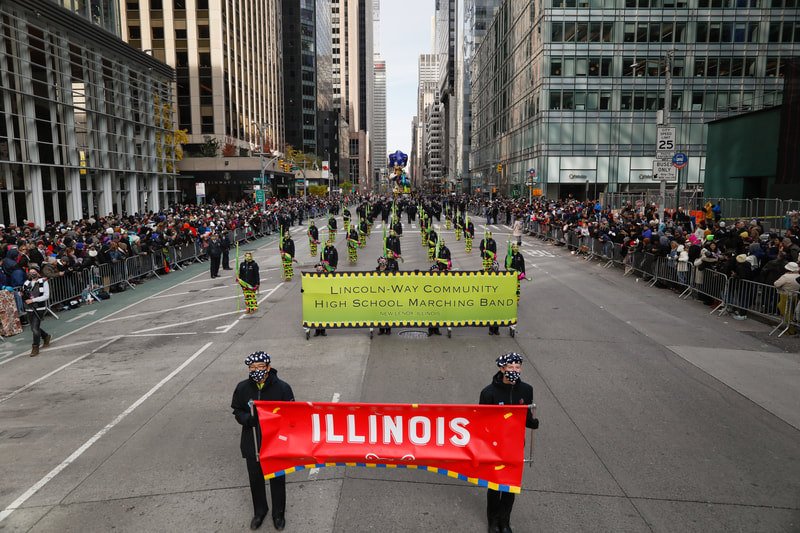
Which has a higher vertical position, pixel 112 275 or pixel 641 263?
pixel 641 263

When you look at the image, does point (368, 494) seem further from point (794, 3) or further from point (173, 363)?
point (794, 3)

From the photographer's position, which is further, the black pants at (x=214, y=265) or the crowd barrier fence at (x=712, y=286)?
the black pants at (x=214, y=265)

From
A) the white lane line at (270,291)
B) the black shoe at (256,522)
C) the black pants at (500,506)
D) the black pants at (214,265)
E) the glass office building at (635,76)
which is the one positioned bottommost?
the black shoe at (256,522)

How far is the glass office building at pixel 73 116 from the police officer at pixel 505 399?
98.0ft

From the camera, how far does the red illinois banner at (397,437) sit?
520cm

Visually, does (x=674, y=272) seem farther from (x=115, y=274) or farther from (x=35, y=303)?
(x=115, y=274)

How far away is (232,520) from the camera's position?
17.9ft

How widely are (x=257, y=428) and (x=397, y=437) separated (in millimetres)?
1361

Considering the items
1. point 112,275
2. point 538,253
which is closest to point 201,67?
point 538,253

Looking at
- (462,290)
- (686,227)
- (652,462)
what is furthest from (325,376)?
(686,227)

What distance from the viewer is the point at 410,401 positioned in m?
Result: 8.30

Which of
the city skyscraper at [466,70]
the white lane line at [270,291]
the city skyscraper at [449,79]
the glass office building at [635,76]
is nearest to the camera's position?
the white lane line at [270,291]

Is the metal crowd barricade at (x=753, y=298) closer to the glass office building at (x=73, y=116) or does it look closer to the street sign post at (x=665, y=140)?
the street sign post at (x=665, y=140)

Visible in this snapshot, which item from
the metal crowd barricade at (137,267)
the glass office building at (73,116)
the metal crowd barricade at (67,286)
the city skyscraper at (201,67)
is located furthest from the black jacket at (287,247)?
the city skyscraper at (201,67)
